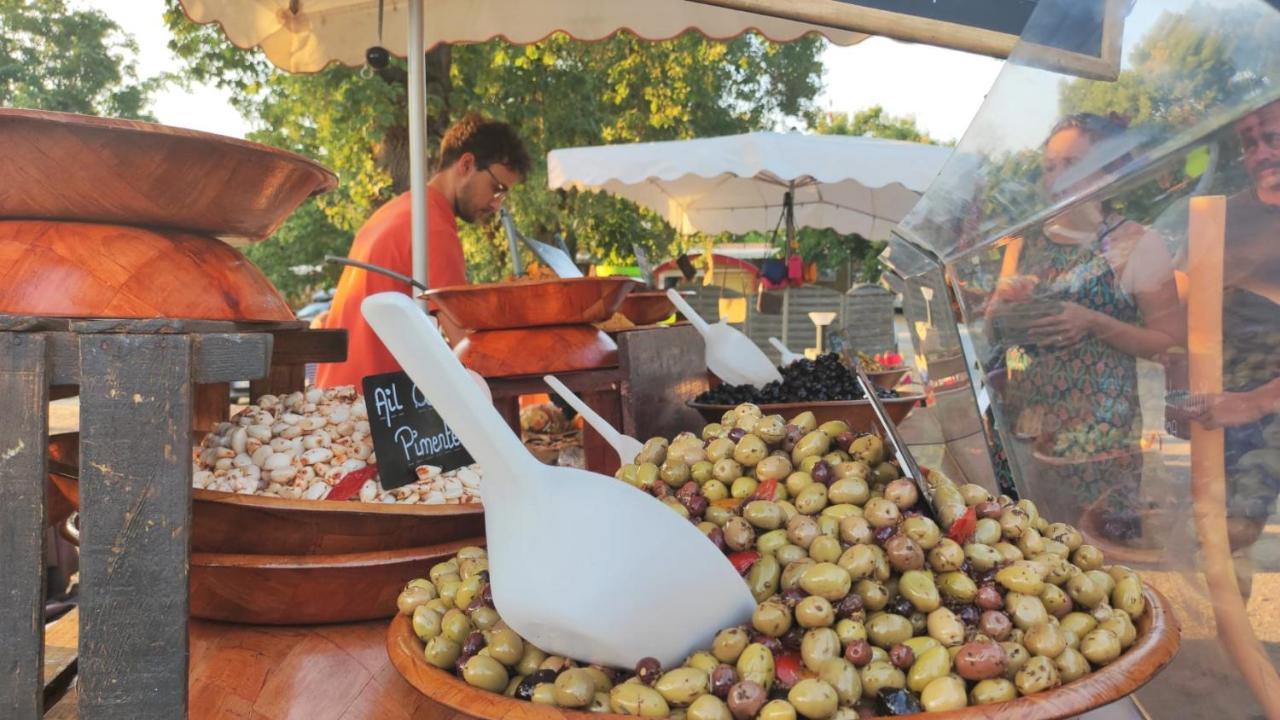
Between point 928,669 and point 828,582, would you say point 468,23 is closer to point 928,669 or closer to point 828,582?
point 828,582

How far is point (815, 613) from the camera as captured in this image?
88 centimetres

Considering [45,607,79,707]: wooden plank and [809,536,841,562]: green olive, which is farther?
[45,607,79,707]: wooden plank

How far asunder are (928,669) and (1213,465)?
0.49 m

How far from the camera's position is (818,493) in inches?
43.5

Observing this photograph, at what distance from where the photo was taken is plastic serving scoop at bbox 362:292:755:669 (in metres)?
0.86

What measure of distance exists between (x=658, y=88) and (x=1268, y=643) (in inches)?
472

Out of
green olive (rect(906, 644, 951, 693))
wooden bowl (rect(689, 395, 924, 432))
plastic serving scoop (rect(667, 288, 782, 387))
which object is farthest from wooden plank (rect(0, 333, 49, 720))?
plastic serving scoop (rect(667, 288, 782, 387))

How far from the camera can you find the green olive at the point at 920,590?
3.06 feet

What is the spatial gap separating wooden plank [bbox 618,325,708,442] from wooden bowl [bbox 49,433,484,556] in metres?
0.78

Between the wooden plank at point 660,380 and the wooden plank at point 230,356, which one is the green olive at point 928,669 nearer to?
the wooden plank at point 230,356

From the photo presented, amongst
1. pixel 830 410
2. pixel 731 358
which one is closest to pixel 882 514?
pixel 830 410

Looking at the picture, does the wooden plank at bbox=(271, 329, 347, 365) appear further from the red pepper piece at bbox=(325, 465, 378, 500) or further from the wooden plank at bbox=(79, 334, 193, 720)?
the wooden plank at bbox=(79, 334, 193, 720)

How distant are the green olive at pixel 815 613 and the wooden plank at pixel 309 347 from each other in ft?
3.67

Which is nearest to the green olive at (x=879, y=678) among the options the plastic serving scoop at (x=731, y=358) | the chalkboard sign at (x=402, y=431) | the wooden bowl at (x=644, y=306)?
the chalkboard sign at (x=402, y=431)
